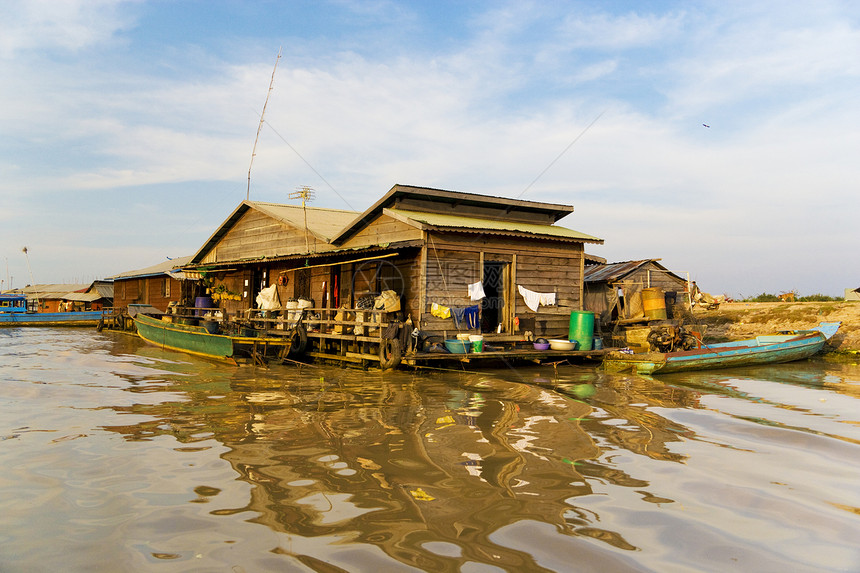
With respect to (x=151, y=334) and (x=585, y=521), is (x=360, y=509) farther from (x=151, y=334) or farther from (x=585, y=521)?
(x=151, y=334)

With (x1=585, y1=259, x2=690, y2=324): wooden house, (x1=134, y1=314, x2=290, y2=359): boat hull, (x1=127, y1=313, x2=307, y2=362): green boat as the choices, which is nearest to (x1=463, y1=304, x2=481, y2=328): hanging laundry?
(x1=127, y1=313, x2=307, y2=362): green boat

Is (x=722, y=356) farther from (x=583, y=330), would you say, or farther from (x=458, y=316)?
(x=458, y=316)

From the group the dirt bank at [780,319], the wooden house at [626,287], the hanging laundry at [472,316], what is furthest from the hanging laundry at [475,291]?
the dirt bank at [780,319]

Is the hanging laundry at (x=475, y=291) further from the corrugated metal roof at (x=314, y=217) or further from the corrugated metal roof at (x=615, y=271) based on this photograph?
the corrugated metal roof at (x=615, y=271)

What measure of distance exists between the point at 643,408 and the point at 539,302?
7838 millimetres

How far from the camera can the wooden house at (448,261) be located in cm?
1577

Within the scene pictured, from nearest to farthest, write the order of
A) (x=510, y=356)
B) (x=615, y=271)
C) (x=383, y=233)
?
(x=510, y=356) → (x=383, y=233) → (x=615, y=271)

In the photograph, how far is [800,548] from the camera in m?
4.30

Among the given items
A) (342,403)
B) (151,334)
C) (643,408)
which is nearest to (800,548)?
(643,408)

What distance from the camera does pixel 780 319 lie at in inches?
1022

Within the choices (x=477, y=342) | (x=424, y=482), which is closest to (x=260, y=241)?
(x=477, y=342)

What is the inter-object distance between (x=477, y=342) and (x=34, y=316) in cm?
3640

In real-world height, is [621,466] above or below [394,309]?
below

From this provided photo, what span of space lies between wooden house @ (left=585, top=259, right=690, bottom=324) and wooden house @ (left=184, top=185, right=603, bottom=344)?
602 centimetres
